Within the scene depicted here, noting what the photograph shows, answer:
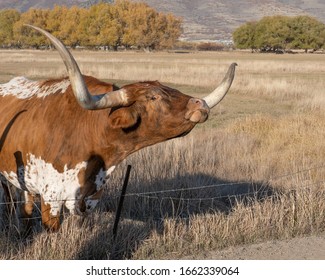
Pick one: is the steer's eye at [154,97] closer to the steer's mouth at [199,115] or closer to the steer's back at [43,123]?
the steer's mouth at [199,115]

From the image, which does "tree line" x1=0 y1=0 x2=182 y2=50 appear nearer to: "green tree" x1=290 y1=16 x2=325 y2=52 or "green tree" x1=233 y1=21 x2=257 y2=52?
"green tree" x1=233 y1=21 x2=257 y2=52

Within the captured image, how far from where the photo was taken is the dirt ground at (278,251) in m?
6.26

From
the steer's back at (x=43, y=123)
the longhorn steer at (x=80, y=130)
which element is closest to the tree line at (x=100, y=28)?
the steer's back at (x=43, y=123)

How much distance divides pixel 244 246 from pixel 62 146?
7.87 feet

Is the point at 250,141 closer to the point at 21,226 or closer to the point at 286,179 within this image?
the point at 286,179

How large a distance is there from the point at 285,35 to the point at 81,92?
12028 cm

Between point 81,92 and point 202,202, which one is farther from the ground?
point 81,92

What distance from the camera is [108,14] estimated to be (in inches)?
5007

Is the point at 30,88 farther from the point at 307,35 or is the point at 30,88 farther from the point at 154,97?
the point at 307,35

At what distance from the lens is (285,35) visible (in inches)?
4751

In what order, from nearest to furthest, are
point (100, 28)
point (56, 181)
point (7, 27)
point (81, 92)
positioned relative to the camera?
point (81, 92) → point (56, 181) → point (100, 28) → point (7, 27)

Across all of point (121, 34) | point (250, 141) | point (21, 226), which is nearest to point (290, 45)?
point (121, 34)

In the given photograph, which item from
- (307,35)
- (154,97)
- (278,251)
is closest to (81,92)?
(154,97)

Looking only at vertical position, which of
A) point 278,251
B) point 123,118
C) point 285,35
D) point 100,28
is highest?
point 123,118
